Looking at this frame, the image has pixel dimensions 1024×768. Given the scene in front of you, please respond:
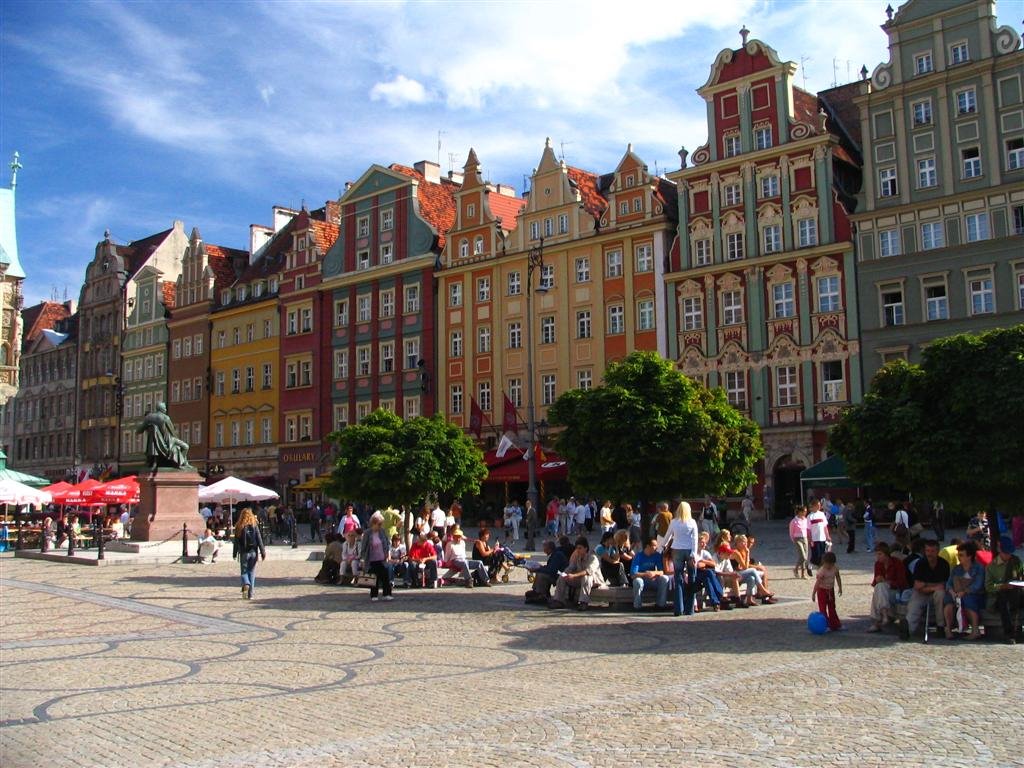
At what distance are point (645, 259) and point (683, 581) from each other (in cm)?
2954

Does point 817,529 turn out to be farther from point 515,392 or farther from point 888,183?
point 515,392

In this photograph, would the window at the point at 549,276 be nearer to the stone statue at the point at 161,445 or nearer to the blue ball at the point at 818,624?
the stone statue at the point at 161,445

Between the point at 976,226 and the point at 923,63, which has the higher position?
the point at 923,63

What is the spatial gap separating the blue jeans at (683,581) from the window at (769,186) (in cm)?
2745

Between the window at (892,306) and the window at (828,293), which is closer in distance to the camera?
the window at (892,306)

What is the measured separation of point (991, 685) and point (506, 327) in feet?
128

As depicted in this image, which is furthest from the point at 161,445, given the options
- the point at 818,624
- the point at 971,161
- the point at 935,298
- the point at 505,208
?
the point at 971,161

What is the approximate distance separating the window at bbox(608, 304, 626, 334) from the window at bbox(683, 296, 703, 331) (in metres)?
2.82

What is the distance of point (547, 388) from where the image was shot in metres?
46.5

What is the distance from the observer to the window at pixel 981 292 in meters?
35.8

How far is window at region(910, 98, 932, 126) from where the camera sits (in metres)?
38.0

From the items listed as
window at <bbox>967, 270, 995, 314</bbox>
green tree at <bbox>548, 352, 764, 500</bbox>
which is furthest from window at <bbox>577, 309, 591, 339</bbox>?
green tree at <bbox>548, 352, 764, 500</bbox>

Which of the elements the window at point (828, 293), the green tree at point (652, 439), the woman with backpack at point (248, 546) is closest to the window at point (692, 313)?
the window at point (828, 293)

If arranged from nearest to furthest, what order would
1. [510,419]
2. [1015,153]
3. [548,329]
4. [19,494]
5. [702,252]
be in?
[1015,153], [19,494], [702,252], [510,419], [548,329]
